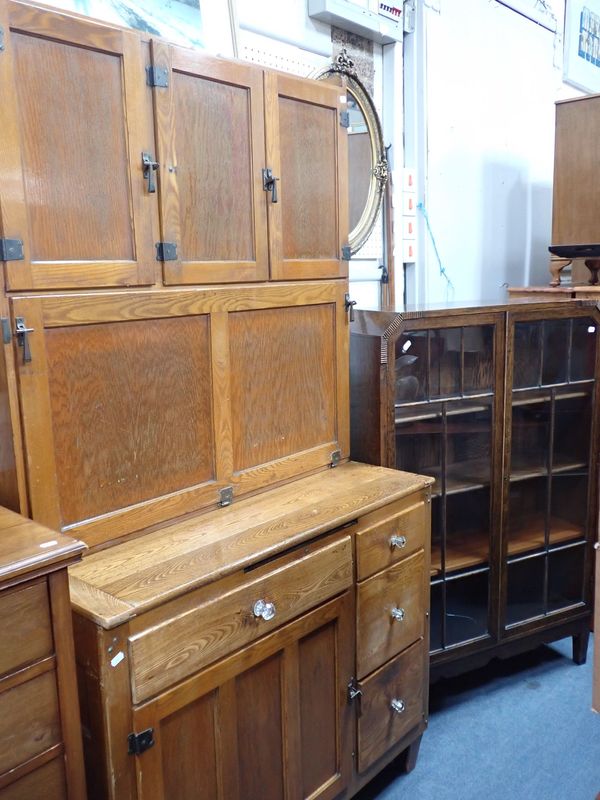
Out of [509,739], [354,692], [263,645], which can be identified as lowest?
[509,739]

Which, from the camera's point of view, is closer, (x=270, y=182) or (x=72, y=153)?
(x=72, y=153)

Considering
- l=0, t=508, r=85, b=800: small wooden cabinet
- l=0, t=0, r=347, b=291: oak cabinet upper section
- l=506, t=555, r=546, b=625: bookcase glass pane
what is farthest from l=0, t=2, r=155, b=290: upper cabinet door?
l=506, t=555, r=546, b=625: bookcase glass pane

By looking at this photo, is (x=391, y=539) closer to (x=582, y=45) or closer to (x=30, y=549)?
(x=30, y=549)

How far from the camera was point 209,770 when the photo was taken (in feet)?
4.68

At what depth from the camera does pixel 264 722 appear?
5.10 ft

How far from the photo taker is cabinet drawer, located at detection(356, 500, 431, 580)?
70.5 inches

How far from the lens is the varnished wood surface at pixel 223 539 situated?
4.27ft

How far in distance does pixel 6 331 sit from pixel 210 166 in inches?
24.3

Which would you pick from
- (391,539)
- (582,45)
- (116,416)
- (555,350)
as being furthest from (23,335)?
(582,45)

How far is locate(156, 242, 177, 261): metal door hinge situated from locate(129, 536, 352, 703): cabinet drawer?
28.2 inches

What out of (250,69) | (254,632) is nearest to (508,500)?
(254,632)

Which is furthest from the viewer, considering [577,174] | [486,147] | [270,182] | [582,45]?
[582,45]

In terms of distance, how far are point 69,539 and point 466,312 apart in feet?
4.92

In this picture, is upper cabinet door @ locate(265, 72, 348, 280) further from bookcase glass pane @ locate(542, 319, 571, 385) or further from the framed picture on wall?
the framed picture on wall
